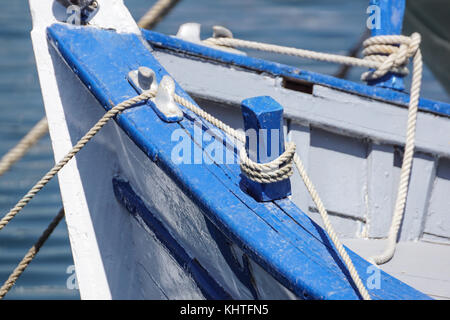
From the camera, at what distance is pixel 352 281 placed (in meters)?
1.19

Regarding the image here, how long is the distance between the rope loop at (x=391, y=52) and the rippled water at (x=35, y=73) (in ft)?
7.84

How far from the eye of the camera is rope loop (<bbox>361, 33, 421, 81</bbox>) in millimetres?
2148

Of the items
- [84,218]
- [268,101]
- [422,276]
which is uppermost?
[268,101]

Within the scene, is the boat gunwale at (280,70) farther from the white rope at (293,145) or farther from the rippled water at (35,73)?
the rippled water at (35,73)

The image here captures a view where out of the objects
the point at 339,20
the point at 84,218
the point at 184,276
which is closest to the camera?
the point at 184,276

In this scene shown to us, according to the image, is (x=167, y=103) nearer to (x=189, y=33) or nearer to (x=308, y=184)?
(x=308, y=184)

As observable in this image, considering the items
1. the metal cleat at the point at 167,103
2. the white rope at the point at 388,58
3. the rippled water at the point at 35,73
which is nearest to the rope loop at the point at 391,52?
the white rope at the point at 388,58

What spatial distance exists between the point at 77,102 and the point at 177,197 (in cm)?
52

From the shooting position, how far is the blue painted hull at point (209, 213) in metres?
1.22

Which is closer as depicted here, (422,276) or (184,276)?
(184,276)

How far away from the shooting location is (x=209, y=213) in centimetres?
139

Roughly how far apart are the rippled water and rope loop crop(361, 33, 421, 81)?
2.39 metres
